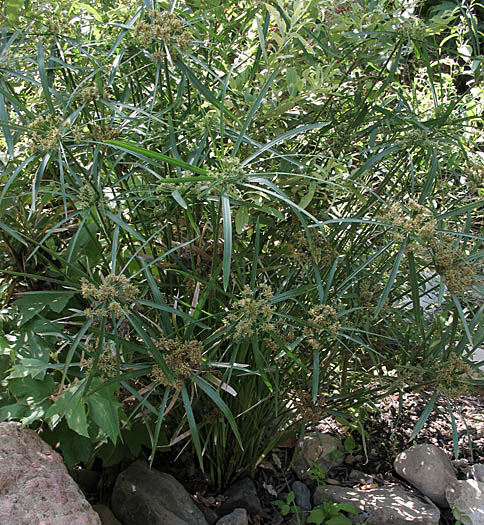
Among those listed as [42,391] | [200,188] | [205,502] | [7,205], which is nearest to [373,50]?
[200,188]

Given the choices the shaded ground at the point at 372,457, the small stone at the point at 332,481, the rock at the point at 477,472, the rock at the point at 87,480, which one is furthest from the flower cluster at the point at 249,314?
the rock at the point at 477,472

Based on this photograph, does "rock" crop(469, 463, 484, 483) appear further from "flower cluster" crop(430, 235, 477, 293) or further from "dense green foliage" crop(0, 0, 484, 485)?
"flower cluster" crop(430, 235, 477, 293)

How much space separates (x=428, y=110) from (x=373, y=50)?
451 millimetres

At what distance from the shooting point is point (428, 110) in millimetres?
1897

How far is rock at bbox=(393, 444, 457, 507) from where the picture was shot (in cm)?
201

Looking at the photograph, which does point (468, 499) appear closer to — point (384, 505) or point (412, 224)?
point (384, 505)

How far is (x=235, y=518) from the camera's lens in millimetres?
1703

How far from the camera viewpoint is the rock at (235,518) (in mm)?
1691

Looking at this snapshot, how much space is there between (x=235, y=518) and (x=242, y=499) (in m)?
0.11

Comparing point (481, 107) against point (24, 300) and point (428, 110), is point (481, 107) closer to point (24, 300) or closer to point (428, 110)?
point (428, 110)

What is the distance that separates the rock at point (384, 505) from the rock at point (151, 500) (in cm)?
46

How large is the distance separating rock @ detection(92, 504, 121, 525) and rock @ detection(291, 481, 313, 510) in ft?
1.96

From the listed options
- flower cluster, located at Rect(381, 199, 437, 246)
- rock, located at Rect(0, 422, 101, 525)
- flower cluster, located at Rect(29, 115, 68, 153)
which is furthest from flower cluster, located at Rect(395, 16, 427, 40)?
rock, located at Rect(0, 422, 101, 525)

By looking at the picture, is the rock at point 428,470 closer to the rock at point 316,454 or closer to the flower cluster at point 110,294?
the rock at point 316,454
